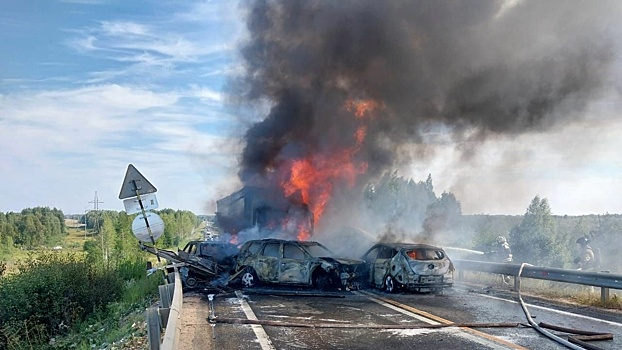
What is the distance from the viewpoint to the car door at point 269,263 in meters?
15.8

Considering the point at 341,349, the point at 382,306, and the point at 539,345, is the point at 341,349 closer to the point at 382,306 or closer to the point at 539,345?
the point at 539,345

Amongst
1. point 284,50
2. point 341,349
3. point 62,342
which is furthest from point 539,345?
point 284,50

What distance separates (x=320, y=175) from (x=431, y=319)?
1670cm

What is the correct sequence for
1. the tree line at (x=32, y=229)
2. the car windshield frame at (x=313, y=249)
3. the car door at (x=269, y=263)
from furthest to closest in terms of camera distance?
1. the tree line at (x=32, y=229)
2. the car windshield frame at (x=313, y=249)
3. the car door at (x=269, y=263)

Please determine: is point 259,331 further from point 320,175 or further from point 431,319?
point 320,175

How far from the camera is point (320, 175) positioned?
1053 inches

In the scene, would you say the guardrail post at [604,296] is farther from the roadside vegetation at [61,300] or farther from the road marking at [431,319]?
the roadside vegetation at [61,300]

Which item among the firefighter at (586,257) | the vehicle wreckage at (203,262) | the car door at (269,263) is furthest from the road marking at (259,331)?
the firefighter at (586,257)

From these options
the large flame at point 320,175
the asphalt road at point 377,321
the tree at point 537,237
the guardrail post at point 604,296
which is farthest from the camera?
the tree at point 537,237

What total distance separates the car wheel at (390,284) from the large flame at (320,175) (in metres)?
11.4

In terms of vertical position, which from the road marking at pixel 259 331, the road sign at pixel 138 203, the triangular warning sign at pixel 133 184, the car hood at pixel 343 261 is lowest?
the road marking at pixel 259 331

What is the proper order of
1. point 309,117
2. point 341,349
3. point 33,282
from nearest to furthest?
point 341,349 < point 33,282 < point 309,117

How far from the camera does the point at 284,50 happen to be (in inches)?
1073

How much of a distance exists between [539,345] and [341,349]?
2.93 meters
